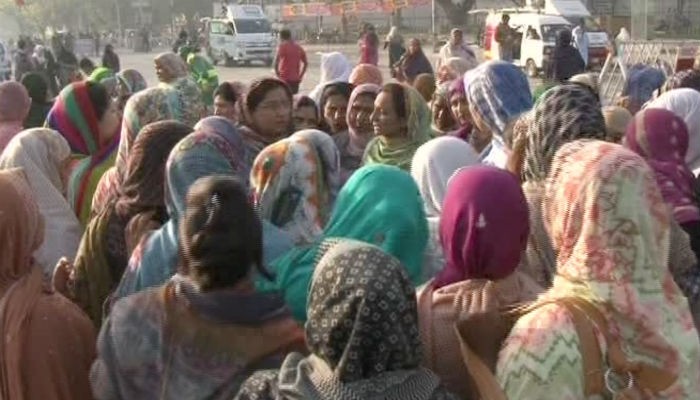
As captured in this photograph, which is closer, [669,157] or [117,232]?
[117,232]

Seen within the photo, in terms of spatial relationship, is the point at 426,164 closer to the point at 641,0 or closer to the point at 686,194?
the point at 686,194

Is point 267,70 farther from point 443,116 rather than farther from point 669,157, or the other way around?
point 669,157

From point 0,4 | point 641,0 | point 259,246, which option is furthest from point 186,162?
point 0,4

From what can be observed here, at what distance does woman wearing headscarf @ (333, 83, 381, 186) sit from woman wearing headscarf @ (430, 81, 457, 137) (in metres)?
0.45

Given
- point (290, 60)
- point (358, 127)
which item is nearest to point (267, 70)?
point (290, 60)

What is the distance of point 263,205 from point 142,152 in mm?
525

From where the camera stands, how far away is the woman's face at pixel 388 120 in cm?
520

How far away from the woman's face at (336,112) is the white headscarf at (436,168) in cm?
213

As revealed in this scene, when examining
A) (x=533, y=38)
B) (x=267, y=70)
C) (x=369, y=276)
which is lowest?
(x=267, y=70)

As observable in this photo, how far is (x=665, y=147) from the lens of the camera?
4.00m

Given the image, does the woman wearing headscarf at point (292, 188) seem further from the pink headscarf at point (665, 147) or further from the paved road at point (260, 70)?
the paved road at point (260, 70)

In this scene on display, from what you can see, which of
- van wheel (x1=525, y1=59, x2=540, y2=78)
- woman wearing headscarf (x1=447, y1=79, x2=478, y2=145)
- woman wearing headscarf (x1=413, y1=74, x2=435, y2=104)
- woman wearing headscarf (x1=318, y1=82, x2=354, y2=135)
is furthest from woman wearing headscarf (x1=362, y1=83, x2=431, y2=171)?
van wheel (x1=525, y1=59, x2=540, y2=78)

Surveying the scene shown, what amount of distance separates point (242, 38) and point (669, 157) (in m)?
31.9

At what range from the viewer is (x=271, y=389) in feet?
7.32
